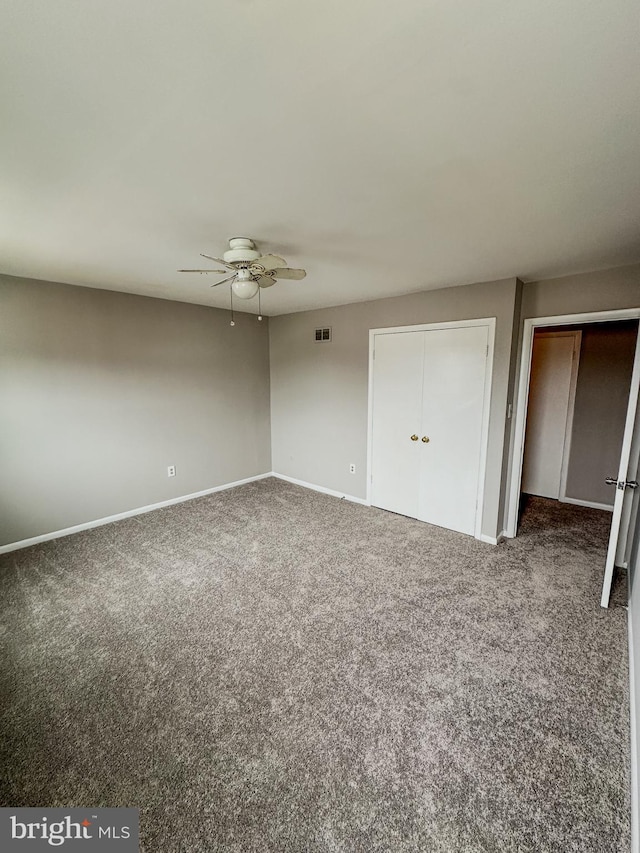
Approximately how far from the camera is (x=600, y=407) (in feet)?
13.2

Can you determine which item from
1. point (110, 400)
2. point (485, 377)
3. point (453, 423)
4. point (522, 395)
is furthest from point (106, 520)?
point (522, 395)

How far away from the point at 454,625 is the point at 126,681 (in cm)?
192

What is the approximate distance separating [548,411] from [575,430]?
1.20 feet

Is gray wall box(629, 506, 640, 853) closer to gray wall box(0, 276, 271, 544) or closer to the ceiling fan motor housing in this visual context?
the ceiling fan motor housing

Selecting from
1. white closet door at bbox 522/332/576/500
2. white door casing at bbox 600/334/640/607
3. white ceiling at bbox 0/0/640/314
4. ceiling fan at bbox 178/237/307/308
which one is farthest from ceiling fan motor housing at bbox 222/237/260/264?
white closet door at bbox 522/332/576/500

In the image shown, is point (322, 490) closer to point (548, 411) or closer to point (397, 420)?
point (397, 420)

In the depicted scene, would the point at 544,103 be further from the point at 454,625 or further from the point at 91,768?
the point at 91,768

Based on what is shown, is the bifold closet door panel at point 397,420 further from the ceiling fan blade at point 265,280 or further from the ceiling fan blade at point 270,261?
the ceiling fan blade at point 270,261

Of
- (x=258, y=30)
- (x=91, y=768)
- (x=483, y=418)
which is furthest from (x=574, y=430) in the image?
(x=91, y=768)

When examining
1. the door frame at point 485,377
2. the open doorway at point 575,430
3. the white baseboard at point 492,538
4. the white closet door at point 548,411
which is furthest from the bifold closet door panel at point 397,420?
the white closet door at point 548,411

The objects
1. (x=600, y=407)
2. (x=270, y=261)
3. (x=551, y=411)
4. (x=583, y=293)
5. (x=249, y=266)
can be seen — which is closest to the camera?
(x=270, y=261)

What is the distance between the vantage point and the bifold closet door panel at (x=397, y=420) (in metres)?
3.65

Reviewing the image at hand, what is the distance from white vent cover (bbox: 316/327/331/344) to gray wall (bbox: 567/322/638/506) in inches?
118

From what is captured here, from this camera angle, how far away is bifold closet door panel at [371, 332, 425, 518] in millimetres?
3654
